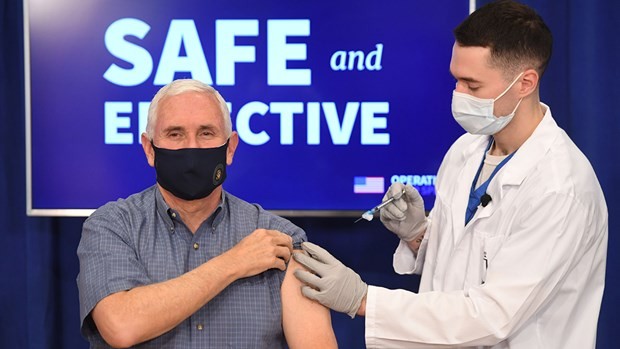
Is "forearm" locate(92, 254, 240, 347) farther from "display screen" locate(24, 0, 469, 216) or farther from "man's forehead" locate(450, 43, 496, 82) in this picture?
"display screen" locate(24, 0, 469, 216)

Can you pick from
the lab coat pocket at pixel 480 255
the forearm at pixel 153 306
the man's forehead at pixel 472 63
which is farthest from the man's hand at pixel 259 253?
the man's forehead at pixel 472 63

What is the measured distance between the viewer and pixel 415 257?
268 cm

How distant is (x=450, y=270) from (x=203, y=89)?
837mm

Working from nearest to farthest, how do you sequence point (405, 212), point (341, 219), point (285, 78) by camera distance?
point (405, 212) < point (285, 78) < point (341, 219)

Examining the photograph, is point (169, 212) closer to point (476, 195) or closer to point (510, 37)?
point (476, 195)

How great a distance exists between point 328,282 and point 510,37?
774mm

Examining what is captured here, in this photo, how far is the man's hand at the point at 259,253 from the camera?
6.25 feet

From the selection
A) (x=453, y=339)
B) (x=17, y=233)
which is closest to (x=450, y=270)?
(x=453, y=339)

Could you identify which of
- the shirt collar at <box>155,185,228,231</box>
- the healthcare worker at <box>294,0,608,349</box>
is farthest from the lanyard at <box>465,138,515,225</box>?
the shirt collar at <box>155,185,228,231</box>

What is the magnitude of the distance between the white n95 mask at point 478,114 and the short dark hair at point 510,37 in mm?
60

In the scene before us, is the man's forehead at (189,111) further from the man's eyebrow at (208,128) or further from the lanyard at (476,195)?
the lanyard at (476,195)

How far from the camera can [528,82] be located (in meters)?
2.12

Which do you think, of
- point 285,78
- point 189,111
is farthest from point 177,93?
point 285,78

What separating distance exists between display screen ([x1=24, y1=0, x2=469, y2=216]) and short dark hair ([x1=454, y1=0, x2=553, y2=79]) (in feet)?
3.39
